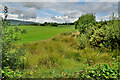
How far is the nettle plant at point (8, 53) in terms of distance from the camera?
2.55 meters

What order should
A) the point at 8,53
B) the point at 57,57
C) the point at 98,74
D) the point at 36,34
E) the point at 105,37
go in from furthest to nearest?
1. the point at 36,34
2. the point at 105,37
3. the point at 57,57
4. the point at 8,53
5. the point at 98,74

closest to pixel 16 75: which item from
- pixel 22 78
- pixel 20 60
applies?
pixel 22 78

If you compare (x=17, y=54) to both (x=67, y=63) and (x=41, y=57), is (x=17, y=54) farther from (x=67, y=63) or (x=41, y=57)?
(x=67, y=63)

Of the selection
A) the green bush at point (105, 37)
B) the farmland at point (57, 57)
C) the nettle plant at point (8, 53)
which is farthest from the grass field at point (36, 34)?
the green bush at point (105, 37)

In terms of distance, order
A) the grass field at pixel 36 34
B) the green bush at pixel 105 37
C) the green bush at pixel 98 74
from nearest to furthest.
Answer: the green bush at pixel 98 74 < the grass field at pixel 36 34 < the green bush at pixel 105 37

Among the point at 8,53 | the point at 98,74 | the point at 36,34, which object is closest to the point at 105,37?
the point at 98,74

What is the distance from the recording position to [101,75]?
103 inches

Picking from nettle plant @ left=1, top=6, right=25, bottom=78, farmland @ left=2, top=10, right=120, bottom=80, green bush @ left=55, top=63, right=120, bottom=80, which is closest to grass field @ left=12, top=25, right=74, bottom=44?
farmland @ left=2, top=10, right=120, bottom=80

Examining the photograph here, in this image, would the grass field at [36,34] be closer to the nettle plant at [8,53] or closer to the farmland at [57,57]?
the farmland at [57,57]

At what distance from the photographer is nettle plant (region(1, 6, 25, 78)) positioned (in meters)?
2.55

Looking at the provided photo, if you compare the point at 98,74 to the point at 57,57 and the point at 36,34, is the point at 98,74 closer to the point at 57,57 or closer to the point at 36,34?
the point at 57,57

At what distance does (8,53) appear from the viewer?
2715 millimetres

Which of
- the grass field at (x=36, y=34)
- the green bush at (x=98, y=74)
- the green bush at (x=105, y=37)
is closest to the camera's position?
the green bush at (x=98, y=74)

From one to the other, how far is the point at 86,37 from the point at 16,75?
14.0 ft
